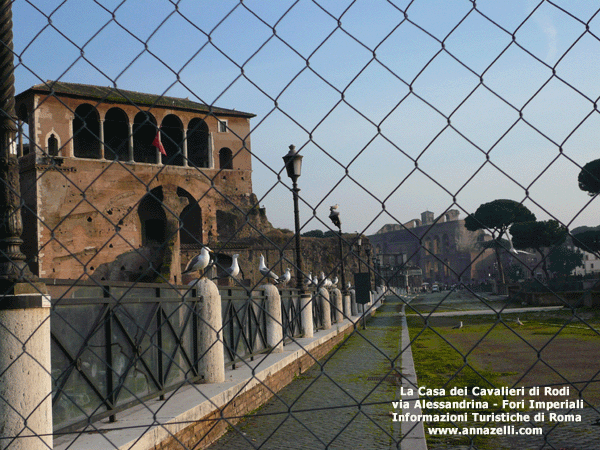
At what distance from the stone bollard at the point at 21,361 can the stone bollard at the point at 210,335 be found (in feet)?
10.6

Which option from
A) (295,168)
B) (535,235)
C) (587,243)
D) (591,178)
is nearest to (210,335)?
(295,168)

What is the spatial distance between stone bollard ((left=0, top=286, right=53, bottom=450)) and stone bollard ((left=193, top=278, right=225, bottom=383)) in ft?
10.6

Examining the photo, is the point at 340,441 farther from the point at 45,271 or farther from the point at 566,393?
the point at 45,271

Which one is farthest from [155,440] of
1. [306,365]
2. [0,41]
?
[306,365]

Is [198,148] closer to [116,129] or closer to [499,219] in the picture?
[116,129]

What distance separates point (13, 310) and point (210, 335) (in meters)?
3.54

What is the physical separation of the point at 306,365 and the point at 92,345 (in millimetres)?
5342

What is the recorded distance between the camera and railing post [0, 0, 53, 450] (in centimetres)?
207

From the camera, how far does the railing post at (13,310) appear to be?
2.07 metres

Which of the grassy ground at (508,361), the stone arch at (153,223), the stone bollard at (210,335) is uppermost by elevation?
the stone arch at (153,223)

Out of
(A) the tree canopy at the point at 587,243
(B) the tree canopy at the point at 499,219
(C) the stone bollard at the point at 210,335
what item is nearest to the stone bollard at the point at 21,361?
(B) the tree canopy at the point at 499,219

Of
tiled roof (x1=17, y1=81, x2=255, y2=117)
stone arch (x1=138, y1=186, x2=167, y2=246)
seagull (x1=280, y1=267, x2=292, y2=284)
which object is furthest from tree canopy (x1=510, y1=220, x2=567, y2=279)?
seagull (x1=280, y1=267, x2=292, y2=284)

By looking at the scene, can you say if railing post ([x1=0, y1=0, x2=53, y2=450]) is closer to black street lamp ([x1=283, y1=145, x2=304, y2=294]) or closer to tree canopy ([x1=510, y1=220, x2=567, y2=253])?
black street lamp ([x1=283, y1=145, x2=304, y2=294])

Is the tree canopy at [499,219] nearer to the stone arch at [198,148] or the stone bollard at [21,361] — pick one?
the stone bollard at [21,361]
